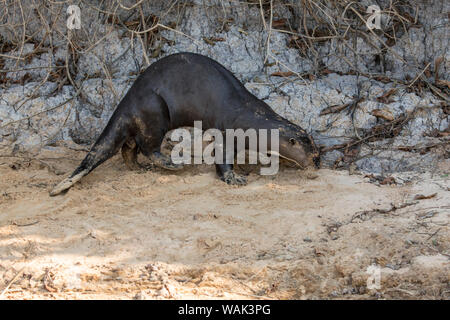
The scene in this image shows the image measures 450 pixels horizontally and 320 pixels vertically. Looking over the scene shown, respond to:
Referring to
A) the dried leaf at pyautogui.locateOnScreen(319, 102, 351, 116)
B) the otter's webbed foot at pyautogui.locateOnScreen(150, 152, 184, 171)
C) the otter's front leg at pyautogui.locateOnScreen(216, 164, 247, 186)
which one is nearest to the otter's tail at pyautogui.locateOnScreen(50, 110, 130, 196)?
the otter's webbed foot at pyautogui.locateOnScreen(150, 152, 184, 171)

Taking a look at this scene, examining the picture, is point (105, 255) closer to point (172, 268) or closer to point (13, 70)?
point (172, 268)

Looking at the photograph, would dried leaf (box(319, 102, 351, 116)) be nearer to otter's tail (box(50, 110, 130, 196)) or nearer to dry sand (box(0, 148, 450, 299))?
dry sand (box(0, 148, 450, 299))

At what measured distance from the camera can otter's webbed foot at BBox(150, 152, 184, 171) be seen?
4.70m

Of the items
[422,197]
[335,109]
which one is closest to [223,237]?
[422,197]

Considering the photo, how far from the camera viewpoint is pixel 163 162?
15.4ft

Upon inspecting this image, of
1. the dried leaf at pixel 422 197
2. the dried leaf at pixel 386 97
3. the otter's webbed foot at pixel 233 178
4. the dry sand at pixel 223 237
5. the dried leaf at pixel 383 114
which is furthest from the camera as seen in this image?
the dried leaf at pixel 386 97

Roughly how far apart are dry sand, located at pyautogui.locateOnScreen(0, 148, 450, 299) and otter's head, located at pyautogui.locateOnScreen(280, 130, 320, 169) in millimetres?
99

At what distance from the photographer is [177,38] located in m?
5.71

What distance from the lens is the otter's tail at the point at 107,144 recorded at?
4504 mm

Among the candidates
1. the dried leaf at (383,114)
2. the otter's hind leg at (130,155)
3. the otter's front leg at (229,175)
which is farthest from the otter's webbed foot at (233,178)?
the dried leaf at (383,114)

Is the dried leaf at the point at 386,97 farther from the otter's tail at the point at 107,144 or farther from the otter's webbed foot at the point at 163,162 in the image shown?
the otter's tail at the point at 107,144

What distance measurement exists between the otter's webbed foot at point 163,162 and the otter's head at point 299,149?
85 centimetres

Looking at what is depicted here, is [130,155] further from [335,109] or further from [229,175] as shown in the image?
[335,109]
